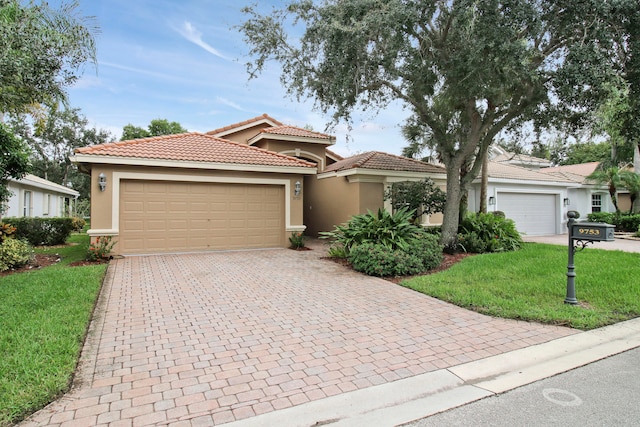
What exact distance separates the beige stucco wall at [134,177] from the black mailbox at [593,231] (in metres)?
9.07

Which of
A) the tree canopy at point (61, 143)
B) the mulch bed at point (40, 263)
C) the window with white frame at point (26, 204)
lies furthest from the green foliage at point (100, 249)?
the tree canopy at point (61, 143)

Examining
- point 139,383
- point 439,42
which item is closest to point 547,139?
point 439,42

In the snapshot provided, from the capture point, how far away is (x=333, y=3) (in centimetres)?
965

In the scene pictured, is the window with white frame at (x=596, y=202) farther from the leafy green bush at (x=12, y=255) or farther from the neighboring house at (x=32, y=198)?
the neighboring house at (x=32, y=198)

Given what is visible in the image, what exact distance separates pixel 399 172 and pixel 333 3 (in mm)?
6653

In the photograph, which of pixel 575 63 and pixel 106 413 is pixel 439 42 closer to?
pixel 575 63

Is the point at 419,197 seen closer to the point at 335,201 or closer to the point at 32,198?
the point at 335,201

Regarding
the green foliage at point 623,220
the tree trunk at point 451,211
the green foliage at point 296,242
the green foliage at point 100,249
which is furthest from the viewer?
the green foliage at point 623,220

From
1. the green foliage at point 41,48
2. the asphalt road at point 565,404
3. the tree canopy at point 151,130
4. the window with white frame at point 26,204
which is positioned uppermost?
the tree canopy at point 151,130

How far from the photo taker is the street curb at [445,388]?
2871 mm

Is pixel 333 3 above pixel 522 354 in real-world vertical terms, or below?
above

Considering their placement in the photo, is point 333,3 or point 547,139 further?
point 547,139

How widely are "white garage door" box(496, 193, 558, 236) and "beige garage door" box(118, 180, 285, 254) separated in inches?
443

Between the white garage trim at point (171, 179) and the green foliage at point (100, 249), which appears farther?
the white garage trim at point (171, 179)
